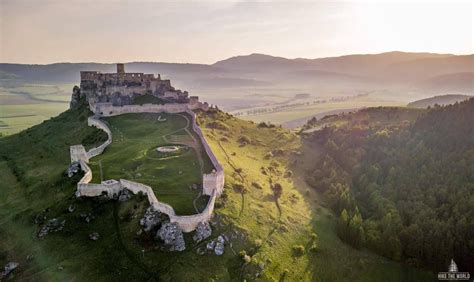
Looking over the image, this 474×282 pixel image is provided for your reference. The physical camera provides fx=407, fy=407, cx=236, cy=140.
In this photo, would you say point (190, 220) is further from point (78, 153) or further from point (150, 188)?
point (78, 153)

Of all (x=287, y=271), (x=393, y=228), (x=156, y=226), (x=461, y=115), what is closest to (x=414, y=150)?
(x=461, y=115)

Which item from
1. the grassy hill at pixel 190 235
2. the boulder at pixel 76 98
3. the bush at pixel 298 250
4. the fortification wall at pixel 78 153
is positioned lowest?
the bush at pixel 298 250

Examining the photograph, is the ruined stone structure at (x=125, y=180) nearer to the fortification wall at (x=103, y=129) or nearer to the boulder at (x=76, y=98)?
the fortification wall at (x=103, y=129)

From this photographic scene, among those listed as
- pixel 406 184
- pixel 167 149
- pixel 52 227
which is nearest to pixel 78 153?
pixel 167 149

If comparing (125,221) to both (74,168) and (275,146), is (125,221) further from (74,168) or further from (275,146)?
(275,146)

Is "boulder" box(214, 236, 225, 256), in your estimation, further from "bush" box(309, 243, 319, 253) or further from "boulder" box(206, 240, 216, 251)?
"bush" box(309, 243, 319, 253)

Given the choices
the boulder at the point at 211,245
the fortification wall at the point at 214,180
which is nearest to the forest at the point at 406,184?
the fortification wall at the point at 214,180
